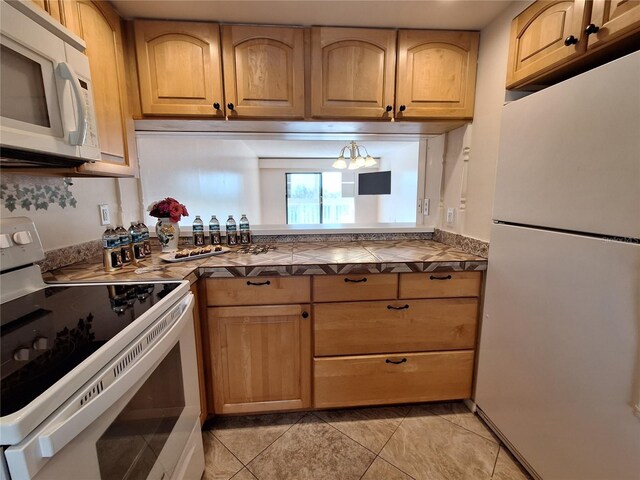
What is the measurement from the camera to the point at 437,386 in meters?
1.57

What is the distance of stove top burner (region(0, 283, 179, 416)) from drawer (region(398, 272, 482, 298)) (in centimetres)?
109

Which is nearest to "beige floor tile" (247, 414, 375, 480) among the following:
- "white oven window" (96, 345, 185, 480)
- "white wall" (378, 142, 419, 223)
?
"white oven window" (96, 345, 185, 480)

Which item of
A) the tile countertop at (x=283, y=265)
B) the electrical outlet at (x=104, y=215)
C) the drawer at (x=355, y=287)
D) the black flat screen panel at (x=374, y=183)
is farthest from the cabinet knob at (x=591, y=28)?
the black flat screen panel at (x=374, y=183)

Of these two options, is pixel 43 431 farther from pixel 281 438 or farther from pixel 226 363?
pixel 281 438

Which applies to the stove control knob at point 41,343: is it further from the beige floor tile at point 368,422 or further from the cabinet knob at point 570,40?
the cabinet knob at point 570,40

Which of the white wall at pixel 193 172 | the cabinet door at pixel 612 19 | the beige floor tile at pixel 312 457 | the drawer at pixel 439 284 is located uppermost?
the cabinet door at pixel 612 19

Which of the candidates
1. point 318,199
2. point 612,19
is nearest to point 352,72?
point 612,19

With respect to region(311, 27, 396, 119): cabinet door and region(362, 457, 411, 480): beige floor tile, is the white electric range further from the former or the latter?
region(311, 27, 396, 119): cabinet door

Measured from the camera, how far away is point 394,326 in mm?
1489

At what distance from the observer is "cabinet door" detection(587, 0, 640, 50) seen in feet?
2.77

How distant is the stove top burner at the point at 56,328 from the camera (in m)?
0.55

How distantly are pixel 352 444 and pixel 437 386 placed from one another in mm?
558

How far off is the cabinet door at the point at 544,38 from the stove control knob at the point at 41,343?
1869mm

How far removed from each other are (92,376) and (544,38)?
186cm
